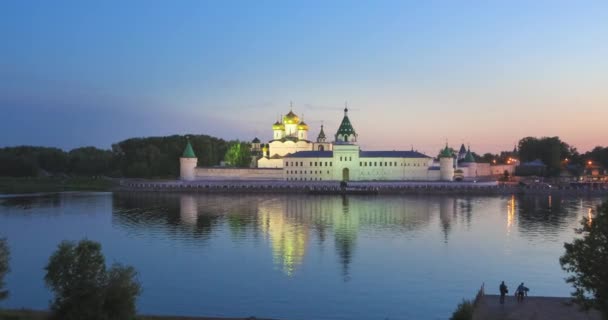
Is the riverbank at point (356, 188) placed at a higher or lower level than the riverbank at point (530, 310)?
higher

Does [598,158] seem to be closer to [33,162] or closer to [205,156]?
[205,156]

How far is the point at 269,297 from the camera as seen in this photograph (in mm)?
13250

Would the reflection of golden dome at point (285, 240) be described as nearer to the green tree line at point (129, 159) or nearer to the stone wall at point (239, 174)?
the stone wall at point (239, 174)

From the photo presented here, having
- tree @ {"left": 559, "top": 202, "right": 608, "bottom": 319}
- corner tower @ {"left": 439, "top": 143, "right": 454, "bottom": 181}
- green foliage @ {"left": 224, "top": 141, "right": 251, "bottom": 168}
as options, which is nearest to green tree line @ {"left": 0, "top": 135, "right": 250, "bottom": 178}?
green foliage @ {"left": 224, "top": 141, "right": 251, "bottom": 168}

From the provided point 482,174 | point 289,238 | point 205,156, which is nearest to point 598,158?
point 482,174

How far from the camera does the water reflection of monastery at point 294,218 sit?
20500mm

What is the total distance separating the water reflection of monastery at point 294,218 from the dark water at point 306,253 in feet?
0.27

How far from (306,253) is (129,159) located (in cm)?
4653

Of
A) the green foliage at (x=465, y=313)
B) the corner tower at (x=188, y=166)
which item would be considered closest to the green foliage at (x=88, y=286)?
the green foliage at (x=465, y=313)

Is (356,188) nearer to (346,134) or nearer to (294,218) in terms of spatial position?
(346,134)

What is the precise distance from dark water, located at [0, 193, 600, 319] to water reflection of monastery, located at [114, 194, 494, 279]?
0.08 m

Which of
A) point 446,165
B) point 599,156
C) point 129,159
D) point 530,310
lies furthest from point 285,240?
point 599,156

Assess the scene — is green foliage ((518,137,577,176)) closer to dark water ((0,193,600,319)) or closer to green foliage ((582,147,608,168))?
Result: green foliage ((582,147,608,168))

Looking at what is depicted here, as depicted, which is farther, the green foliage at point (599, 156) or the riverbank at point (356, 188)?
the green foliage at point (599, 156)
